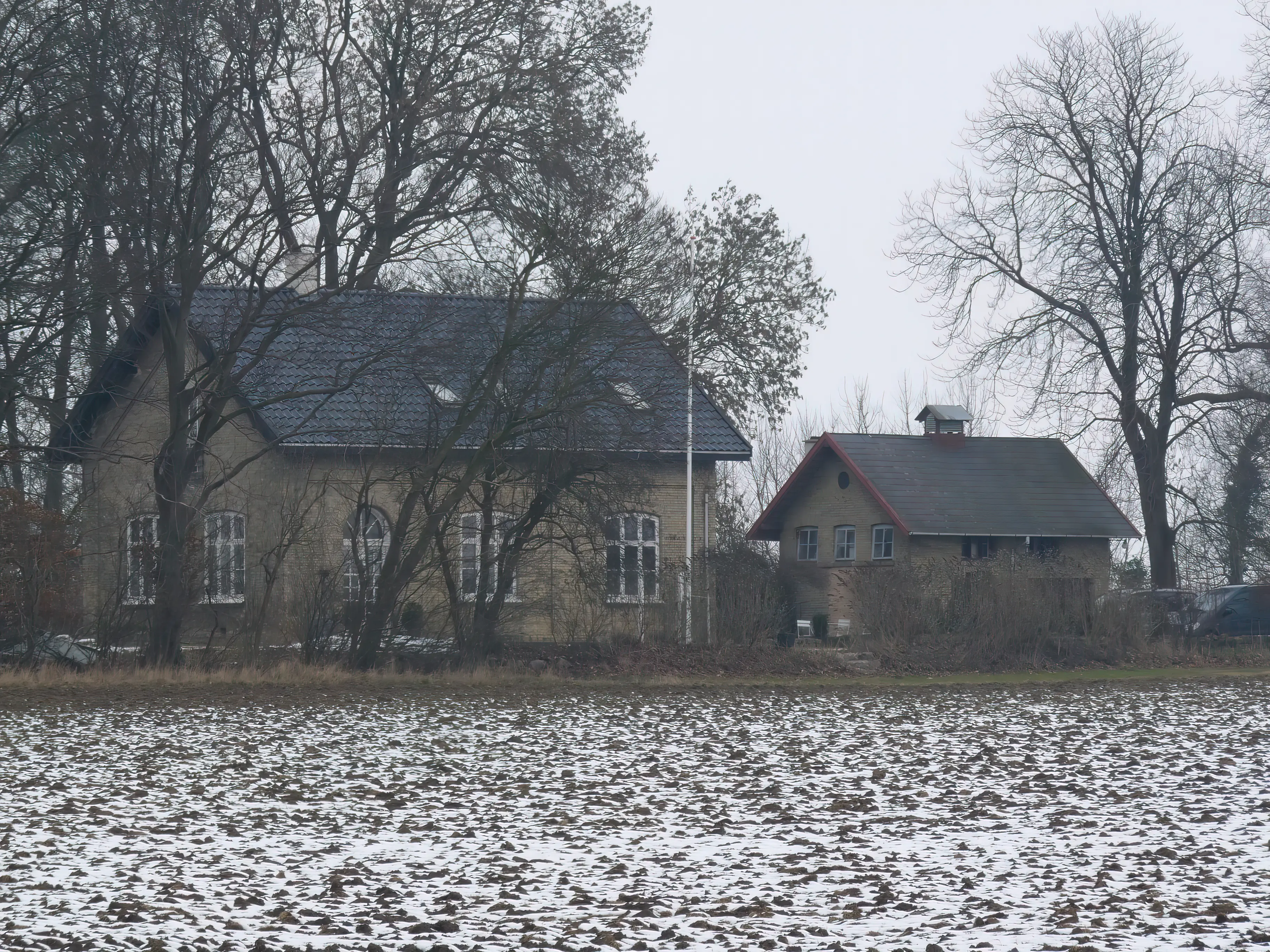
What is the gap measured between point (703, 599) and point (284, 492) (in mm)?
7077

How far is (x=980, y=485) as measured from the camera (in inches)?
1668

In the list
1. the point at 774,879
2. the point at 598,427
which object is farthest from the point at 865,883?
the point at 598,427

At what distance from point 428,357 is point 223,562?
4.63 m

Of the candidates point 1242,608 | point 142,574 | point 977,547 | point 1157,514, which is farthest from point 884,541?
point 142,574

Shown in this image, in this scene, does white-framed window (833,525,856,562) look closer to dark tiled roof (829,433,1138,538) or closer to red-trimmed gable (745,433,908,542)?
red-trimmed gable (745,433,908,542)

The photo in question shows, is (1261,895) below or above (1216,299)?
below

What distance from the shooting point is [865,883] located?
26.5ft

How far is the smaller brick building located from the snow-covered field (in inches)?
916

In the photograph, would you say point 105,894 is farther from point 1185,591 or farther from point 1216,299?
point 1216,299

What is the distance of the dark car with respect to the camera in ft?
109

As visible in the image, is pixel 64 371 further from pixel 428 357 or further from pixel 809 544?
pixel 809 544

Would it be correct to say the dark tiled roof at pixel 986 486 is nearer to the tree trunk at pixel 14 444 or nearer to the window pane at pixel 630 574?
the window pane at pixel 630 574

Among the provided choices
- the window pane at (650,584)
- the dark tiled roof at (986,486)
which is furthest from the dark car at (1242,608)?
the window pane at (650,584)

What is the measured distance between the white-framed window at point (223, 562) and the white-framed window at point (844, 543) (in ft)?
71.4
